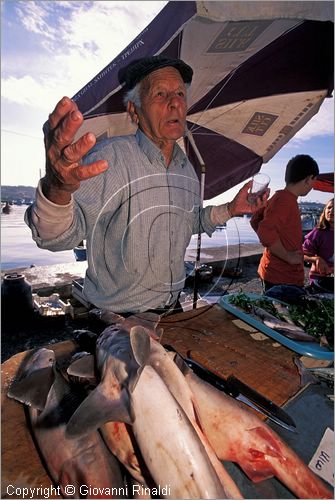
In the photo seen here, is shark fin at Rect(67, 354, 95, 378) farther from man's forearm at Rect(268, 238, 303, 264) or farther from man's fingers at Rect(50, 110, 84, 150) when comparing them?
man's forearm at Rect(268, 238, 303, 264)

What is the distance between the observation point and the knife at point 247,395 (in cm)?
142

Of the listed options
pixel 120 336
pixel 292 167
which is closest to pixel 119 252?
pixel 120 336

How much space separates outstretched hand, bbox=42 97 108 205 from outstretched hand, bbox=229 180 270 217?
1.84m

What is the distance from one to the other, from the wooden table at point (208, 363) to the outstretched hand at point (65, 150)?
1.26 metres

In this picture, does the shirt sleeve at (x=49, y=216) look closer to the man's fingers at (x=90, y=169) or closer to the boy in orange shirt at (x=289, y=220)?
the man's fingers at (x=90, y=169)

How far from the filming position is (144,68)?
91.0 inches

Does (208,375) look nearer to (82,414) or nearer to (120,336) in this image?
(120,336)

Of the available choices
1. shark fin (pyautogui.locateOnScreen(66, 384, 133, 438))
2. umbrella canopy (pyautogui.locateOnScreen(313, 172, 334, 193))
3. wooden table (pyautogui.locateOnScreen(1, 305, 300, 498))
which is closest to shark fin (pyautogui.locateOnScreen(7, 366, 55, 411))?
wooden table (pyautogui.locateOnScreen(1, 305, 300, 498))

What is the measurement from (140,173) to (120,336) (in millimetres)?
1560

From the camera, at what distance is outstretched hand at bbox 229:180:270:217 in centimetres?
264

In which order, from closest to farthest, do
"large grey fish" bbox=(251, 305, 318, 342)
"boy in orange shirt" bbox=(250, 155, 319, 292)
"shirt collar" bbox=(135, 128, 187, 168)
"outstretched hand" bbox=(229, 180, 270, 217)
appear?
"large grey fish" bbox=(251, 305, 318, 342) < "shirt collar" bbox=(135, 128, 187, 168) < "outstretched hand" bbox=(229, 180, 270, 217) < "boy in orange shirt" bbox=(250, 155, 319, 292)

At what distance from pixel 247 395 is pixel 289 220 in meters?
2.76

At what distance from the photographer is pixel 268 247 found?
379 cm

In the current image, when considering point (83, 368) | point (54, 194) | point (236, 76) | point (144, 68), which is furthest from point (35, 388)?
point (236, 76)
